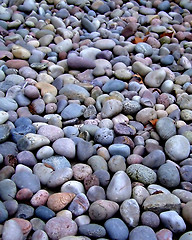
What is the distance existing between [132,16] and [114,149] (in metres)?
1.52

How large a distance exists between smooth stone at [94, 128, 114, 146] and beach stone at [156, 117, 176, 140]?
8.6 inches

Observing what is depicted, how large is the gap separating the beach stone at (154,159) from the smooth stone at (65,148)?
0.97 feet

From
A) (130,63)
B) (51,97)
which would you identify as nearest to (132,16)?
(130,63)

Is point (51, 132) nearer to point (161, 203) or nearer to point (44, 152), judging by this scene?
point (44, 152)

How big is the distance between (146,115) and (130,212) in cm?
57

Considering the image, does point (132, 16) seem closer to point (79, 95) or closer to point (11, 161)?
point (79, 95)

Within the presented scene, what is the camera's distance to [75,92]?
173 centimetres

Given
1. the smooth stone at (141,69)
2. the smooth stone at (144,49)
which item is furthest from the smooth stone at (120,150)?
the smooth stone at (144,49)

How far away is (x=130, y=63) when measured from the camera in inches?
80.0

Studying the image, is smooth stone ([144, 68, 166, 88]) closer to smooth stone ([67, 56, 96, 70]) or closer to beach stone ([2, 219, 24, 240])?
smooth stone ([67, 56, 96, 70])

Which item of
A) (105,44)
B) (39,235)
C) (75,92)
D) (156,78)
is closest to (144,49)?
(105,44)

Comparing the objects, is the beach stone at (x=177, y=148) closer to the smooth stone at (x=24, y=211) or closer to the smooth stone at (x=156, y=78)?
the smooth stone at (x=156, y=78)

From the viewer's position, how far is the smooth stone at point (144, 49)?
2.11 metres

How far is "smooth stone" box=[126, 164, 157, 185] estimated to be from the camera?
129cm
